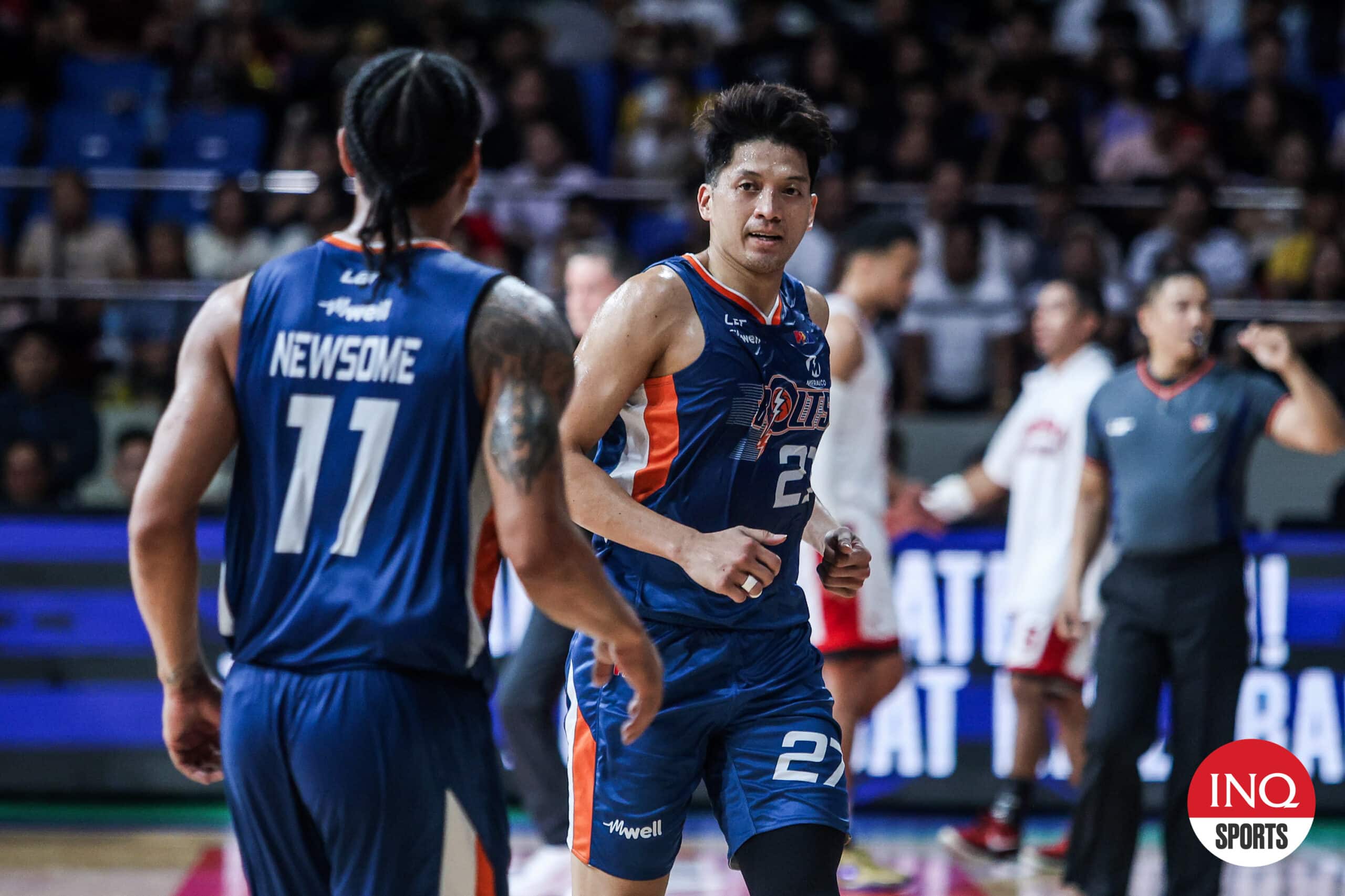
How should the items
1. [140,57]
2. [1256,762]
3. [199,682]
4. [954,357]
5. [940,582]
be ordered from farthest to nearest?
[140,57], [954,357], [940,582], [1256,762], [199,682]

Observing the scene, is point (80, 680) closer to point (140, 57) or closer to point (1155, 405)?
point (1155, 405)

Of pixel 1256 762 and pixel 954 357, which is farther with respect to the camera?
pixel 954 357

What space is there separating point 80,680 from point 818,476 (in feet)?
12.3

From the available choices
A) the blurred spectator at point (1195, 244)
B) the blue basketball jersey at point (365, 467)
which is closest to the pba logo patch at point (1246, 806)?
→ the blue basketball jersey at point (365, 467)

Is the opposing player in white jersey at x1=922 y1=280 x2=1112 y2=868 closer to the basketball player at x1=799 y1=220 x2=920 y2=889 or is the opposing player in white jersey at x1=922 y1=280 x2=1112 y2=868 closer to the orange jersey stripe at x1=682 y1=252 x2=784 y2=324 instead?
the basketball player at x1=799 y1=220 x2=920 y2=889

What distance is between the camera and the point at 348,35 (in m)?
12.4

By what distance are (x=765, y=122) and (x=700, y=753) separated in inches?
56.4

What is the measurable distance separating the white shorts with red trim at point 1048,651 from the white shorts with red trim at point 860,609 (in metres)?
0.84

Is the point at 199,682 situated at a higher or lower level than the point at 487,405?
lower

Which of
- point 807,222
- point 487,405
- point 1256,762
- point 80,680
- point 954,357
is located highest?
point 807,222

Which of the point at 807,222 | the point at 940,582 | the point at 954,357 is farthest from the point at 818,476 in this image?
the point at 954,357

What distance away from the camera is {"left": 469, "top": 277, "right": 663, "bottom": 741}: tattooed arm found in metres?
2.31

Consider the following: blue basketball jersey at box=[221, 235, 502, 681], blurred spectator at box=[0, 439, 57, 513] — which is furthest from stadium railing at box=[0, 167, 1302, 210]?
blue basketball jersey at box=[221, 235, 502, 681]

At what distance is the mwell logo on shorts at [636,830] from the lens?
3.24 m
